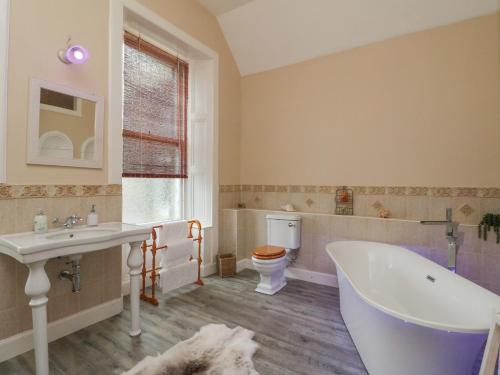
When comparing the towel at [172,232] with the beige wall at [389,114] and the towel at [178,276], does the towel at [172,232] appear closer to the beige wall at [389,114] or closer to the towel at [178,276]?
the towel at [178,276]

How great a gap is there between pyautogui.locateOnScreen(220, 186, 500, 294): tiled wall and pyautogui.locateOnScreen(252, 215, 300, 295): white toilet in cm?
21

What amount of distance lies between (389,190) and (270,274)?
62.6 inches

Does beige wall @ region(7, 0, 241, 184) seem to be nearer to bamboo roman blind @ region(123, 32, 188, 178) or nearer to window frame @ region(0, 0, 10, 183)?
window frame @ region(0, 0, 10, 183)

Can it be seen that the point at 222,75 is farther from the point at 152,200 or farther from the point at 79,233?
the point at 79,233

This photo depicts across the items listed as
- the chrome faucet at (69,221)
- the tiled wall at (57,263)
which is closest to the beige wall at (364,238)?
the tiled wall at (57,263)

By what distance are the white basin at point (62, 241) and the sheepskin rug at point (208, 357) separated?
2.64 feet

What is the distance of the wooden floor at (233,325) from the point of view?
169 centimetres

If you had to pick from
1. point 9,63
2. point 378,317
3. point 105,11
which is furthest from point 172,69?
point 378,317

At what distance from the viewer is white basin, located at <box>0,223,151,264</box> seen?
1.44 meters

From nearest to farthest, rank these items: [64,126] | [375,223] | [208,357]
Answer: [208,357] → [64,126] → [375,223]

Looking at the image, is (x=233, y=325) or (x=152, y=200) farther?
(x=152, y=200)

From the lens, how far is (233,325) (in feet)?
7.14

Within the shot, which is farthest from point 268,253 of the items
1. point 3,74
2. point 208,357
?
point 3,74

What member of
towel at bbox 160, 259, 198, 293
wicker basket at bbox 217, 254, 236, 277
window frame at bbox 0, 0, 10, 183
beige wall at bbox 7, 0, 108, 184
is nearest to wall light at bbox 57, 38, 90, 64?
beige wall at bbox 7, 0, 108, 184
